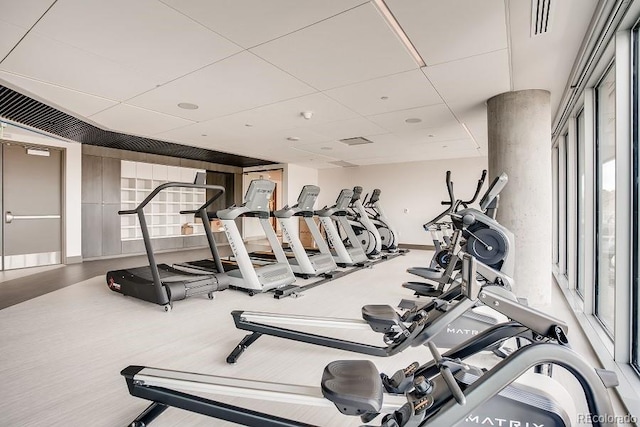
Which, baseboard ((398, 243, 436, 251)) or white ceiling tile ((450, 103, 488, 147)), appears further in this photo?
baseboard ((398, 243, 436, 251))

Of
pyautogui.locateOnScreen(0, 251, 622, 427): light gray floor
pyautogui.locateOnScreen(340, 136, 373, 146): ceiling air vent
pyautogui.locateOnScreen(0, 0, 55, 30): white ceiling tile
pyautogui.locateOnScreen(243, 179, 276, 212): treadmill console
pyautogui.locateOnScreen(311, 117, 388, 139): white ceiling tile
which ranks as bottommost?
pyautogui.locateOnScreen(0, 251, 622, 427): light gray floor

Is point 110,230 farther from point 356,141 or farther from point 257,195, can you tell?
→ point 356,141

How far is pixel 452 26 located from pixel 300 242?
3.48 m

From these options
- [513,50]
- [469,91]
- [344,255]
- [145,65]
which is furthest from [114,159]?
[513,50]

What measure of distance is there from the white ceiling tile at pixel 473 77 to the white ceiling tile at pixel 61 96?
165 inches

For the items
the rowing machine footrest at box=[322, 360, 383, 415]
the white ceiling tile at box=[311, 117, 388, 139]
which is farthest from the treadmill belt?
the white ceiling tile at box=[311, 117, 388, 139]

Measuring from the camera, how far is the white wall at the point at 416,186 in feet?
30.0

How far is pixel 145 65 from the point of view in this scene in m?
3.22

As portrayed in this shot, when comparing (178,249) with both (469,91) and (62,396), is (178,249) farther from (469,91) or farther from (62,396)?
(469,91)

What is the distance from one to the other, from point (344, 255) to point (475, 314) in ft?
12.2

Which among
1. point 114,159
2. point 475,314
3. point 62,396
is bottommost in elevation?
point 62,396

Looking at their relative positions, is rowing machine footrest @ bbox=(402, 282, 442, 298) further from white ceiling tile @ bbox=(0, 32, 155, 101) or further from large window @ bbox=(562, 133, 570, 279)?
white ceiling tile @ bbox=(0, 32, 155, 101)

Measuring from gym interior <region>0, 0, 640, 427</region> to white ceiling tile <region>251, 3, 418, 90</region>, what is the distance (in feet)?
0.09

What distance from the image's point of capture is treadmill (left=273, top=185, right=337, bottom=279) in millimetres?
5043
